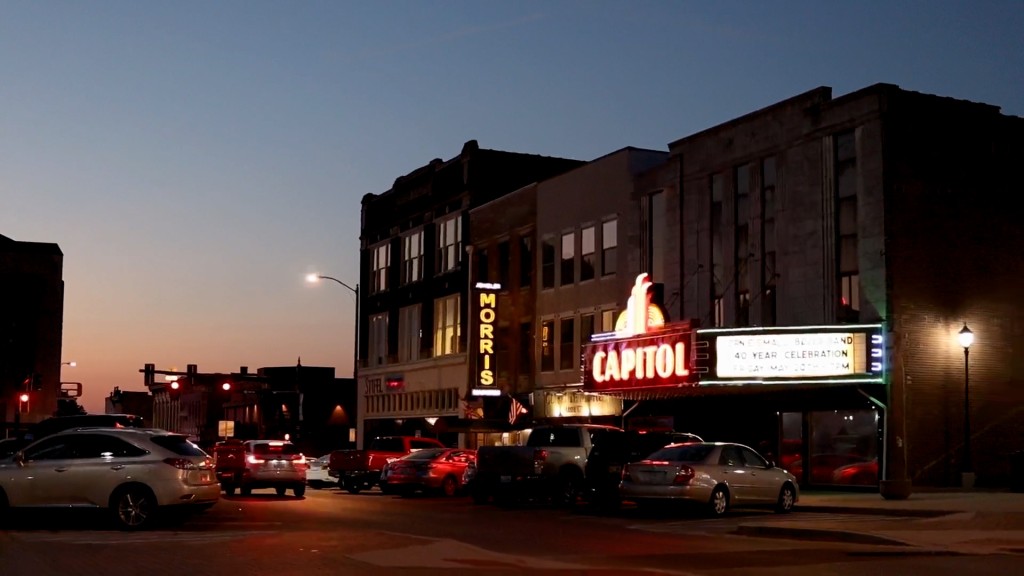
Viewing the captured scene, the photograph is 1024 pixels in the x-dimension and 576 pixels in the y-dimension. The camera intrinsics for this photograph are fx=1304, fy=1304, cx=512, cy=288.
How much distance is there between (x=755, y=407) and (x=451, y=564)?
21041 mm

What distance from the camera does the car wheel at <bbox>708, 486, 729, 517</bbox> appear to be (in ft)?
84.1

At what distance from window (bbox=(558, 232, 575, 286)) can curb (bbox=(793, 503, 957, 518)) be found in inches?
721

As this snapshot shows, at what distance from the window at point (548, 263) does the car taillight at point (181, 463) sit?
25575 millimetres

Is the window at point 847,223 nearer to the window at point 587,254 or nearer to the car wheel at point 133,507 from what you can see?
the window at point 587,254

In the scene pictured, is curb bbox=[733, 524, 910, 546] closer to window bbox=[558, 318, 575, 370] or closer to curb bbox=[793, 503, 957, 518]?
curb bbox=[793, 503, 957, 518]

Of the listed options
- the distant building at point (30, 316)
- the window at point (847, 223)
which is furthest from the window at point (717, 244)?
the distant building at point (30, 316)

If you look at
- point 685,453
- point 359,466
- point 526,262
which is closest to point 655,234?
point 526,262

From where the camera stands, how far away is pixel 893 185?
31469mm

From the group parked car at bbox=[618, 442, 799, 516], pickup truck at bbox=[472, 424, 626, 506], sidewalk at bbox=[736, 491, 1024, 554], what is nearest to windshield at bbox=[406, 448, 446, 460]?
pickup truck at bbox=[472, 424, 626, 506]

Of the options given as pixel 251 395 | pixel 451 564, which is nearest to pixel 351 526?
pixel 451 564

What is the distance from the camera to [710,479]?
83.9 feet

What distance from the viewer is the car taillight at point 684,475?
83.1ft

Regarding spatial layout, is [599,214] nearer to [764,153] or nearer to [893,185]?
[764,153]

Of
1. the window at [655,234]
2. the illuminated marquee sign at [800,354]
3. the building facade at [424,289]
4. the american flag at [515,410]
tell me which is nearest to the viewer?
the illuminated marquee sign at [800,354]
